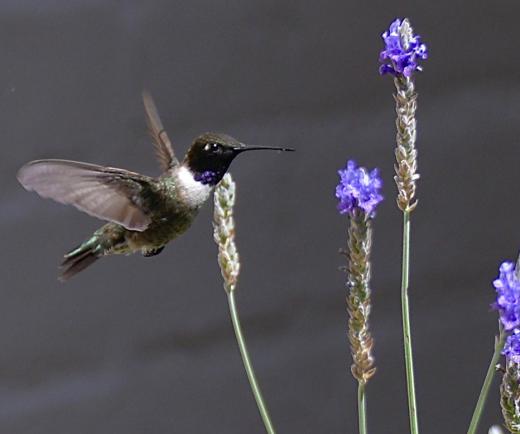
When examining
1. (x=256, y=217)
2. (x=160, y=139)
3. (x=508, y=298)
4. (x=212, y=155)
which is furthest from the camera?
(x=256, y=217)

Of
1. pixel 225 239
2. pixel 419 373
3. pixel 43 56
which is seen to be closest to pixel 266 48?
pixel 43 56

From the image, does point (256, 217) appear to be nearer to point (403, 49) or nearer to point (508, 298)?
point (403, 49)

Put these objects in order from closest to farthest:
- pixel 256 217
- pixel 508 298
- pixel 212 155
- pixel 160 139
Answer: pixel 508 298 < pixel 212 155 < pixel 160 139 < pixel 256 217

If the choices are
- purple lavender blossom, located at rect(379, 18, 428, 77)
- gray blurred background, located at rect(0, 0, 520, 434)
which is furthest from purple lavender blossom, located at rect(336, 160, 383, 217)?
gray blurred background, located at rect(0, 0, 520, 434)

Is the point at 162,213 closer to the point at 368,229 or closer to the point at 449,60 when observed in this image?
the point at 368,229

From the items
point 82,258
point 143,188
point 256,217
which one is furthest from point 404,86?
point 256,217

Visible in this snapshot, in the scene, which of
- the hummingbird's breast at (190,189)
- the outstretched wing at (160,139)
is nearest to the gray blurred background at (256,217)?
the outstretched wing at (160,139)

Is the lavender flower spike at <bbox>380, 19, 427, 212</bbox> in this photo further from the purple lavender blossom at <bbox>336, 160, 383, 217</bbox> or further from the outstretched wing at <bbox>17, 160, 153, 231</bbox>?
the outstretched wing at <bbox>17, 160, 153, 231</bbox>
